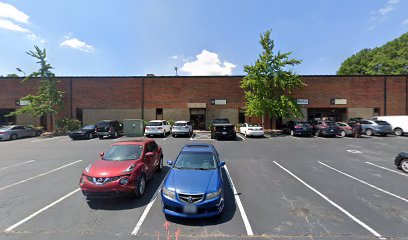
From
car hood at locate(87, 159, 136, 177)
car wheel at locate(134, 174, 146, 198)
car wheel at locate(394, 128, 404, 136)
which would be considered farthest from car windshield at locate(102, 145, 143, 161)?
car wheel at locate(394, 128, 404, 136)

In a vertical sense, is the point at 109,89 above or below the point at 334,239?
above

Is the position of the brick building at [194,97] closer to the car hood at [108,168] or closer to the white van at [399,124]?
the white van at [399,124]

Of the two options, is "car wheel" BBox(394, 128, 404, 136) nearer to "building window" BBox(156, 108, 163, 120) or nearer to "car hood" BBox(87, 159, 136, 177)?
"building window" BBox(156, 108, 163, 120)

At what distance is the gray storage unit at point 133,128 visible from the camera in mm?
21391

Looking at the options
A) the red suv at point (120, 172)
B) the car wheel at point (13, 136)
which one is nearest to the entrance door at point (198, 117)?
the car wheel at point (13, 136)

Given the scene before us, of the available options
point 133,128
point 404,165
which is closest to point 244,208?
point 404,165

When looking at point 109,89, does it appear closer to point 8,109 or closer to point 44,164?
point 8,109

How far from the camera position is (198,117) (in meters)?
29.2

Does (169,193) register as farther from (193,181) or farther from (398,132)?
(398,132)

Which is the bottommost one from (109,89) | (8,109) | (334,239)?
(334,239)

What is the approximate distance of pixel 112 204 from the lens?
575 centimetres

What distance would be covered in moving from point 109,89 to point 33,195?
977 inches

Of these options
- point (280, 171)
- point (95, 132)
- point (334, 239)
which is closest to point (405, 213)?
point (334, 239)

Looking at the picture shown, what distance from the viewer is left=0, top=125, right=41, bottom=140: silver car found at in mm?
20969
